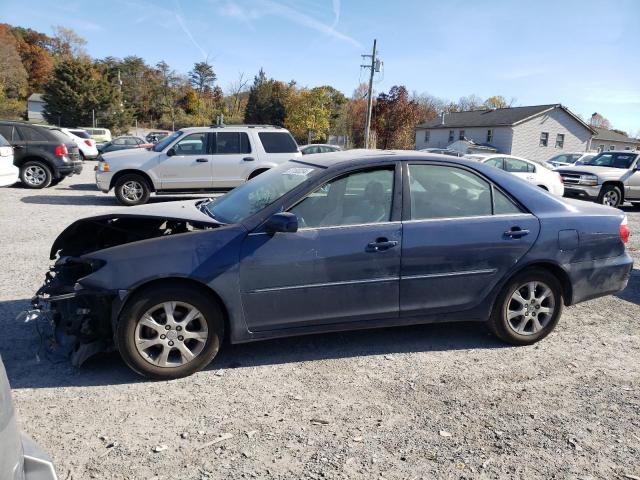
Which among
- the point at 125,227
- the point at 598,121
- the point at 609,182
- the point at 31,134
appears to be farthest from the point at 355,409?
the point at 598,121

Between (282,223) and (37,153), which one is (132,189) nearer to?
(37,153)

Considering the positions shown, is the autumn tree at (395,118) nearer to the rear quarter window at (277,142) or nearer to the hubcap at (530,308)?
the rear quarter window at (277,142)

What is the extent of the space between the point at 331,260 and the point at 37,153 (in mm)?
12768

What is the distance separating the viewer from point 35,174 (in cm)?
1362

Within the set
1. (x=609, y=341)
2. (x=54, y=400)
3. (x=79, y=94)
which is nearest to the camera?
(x=54, y=400)

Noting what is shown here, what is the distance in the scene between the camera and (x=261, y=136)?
12.1 meters

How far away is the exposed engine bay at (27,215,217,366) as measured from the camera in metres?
3.45

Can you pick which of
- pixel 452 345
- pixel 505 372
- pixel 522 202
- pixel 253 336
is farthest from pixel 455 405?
pixel 522 202

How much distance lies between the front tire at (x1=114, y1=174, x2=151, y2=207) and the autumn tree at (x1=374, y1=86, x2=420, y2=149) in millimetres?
43920

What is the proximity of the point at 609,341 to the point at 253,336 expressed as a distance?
3326 mm

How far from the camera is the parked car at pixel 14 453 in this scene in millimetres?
1466

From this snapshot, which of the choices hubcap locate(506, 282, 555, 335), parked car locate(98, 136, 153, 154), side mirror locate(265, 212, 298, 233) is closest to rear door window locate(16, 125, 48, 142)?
side mirror locate(265, 212, 298, 233)

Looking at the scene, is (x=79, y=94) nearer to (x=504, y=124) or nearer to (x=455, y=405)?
(x=504, y=124)

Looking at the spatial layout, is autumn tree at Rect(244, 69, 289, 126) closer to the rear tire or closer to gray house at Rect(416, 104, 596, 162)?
gray house at Rect(416, 104, 596, 162)
